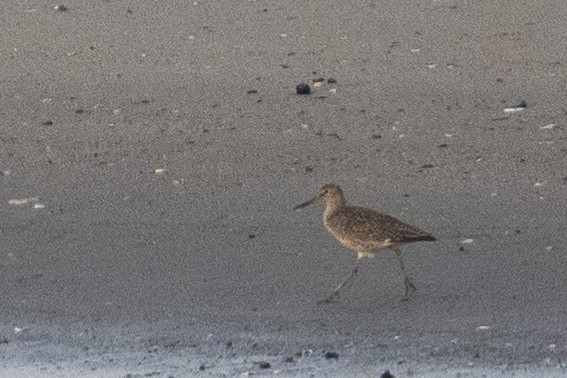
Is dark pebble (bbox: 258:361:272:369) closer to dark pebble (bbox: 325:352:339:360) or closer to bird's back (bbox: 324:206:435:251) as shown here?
dark pebble (bbox: 325:352:339:360)

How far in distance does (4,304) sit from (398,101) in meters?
3.68

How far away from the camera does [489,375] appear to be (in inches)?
292

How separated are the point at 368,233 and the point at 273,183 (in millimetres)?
1707

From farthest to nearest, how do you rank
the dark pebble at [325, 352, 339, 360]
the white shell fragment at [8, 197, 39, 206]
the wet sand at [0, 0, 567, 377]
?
the white shell fragment at [8, 197, 39, 206], the wet sand at [0, 0, 567, 377], the dark pebble at [325, 352, 339, 360]

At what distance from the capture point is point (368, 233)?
28.6ft

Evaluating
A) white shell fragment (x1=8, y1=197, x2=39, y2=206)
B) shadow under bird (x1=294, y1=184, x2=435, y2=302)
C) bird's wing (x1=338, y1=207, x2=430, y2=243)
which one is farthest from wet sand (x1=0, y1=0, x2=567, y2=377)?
bird's wing (x1=338, y1=207, x2=430, y2=243)

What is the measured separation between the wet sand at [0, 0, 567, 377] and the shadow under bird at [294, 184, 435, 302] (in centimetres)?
13

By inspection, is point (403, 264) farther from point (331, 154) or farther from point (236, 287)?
point (331, 154)

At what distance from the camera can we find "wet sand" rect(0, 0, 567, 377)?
802 cm

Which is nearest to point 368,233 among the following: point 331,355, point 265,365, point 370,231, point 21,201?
point 370,231

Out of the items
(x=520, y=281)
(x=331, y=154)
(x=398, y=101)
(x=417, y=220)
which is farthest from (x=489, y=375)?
(x=398, y=101)

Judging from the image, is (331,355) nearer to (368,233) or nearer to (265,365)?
(265,365)

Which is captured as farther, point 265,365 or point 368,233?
point 368,233

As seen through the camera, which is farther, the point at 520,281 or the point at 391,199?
the point at 391,199
